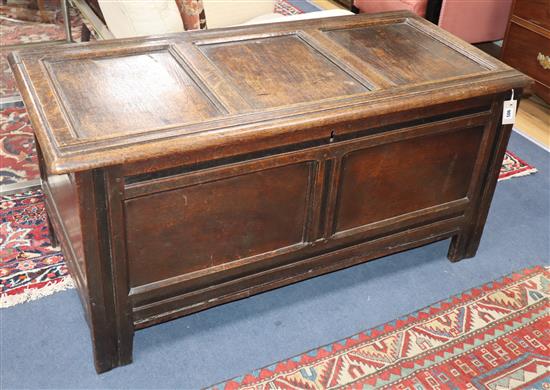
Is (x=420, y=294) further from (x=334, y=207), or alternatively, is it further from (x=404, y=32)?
(x=404, y=32)

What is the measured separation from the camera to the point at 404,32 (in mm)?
2254

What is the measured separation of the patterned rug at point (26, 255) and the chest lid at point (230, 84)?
717 mm

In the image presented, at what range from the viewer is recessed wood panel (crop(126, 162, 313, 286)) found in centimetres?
164

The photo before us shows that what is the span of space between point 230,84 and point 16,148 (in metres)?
1.45

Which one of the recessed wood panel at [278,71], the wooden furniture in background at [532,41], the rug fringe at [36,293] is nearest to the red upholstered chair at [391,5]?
the wooden furniture in background at [532,41]

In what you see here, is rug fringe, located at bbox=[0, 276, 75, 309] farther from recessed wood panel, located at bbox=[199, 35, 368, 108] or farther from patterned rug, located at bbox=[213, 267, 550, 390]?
recessed wood panel, located at bbox=[199, 35, 368, 108]

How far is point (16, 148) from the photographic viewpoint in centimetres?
282

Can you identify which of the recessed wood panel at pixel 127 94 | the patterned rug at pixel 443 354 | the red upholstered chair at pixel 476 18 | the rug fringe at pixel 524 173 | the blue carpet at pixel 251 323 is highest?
the recessed wood panel at pixel 127 94

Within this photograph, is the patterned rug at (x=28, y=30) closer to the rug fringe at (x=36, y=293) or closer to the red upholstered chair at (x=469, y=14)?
the red upholstered chair at (x=469, y=14)

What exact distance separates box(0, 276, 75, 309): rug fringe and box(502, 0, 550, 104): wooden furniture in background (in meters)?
2.57

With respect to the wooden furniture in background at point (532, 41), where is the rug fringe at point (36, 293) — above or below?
below

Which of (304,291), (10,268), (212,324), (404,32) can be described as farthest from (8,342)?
(404,32)

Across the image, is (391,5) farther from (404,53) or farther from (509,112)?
(509,112)

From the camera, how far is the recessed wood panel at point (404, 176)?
6.20 ft
